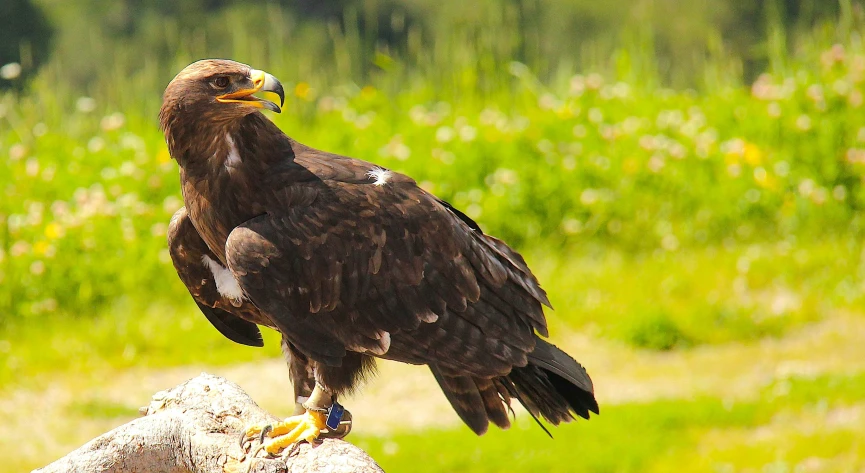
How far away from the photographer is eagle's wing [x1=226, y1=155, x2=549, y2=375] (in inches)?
113

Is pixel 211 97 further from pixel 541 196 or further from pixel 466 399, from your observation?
pixel 541 196

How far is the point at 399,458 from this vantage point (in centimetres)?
564

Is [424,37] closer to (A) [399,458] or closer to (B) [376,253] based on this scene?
(A) [399,458]

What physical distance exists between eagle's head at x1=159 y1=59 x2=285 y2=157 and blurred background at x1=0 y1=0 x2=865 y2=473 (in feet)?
10.5

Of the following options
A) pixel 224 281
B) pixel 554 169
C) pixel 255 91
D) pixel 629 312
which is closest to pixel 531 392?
pixel 224 281

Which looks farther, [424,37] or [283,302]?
[424,37]

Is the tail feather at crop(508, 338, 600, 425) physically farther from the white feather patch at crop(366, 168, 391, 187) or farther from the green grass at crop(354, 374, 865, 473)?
the green grass at crop(354, 374, 865, 473)

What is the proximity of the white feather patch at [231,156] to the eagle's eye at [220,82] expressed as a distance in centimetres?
15

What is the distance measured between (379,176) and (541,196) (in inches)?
198

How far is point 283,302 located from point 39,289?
16.5 feet

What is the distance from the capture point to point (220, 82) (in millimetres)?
2730

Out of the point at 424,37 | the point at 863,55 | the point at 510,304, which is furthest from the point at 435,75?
the point at 510,304

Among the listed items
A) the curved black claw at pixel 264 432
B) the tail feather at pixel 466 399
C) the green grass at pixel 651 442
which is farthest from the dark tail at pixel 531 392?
the green grass at pixel 651 442

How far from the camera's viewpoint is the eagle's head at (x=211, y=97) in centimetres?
272
